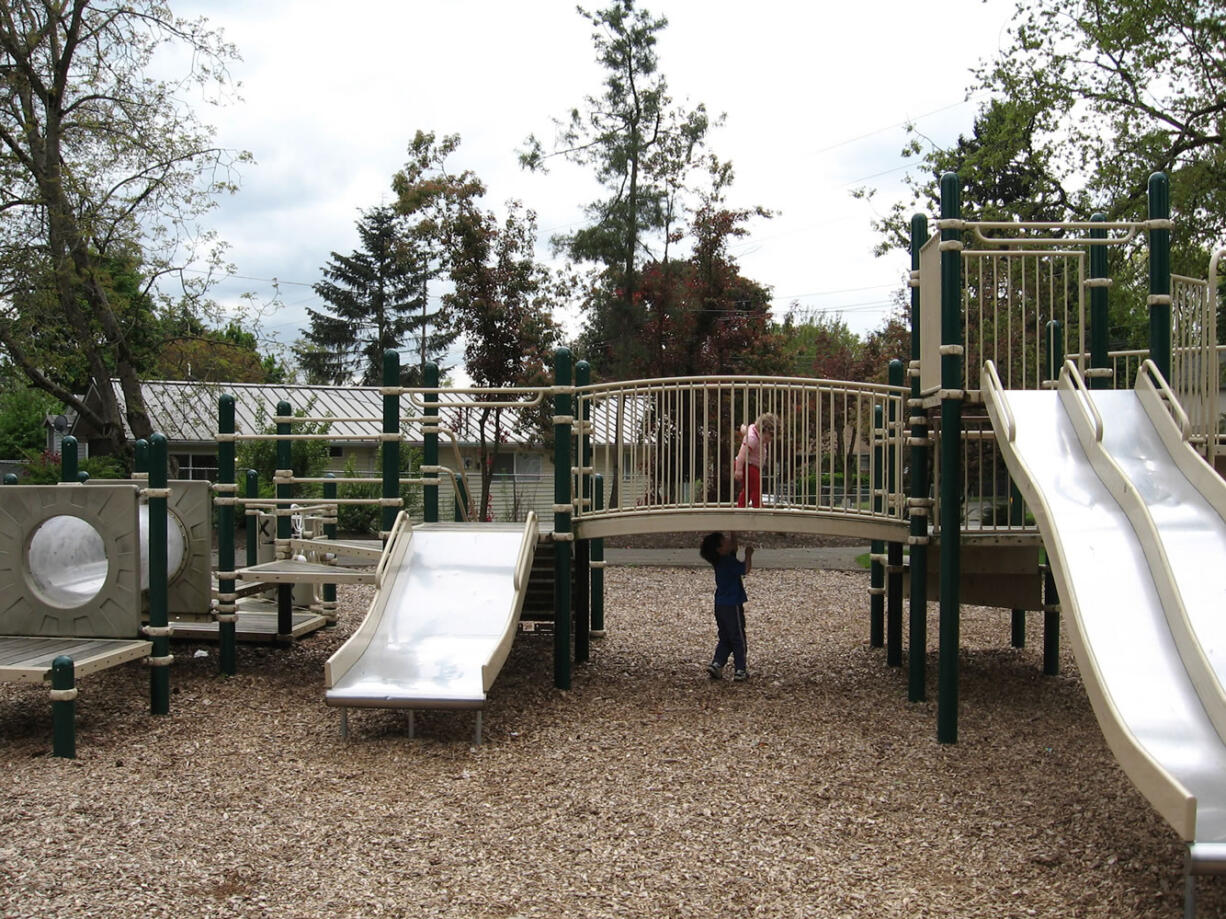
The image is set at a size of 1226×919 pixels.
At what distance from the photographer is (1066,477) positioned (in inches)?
232

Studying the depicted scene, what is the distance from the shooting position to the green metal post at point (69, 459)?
816 centimetres

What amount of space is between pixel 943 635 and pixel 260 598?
760 cm

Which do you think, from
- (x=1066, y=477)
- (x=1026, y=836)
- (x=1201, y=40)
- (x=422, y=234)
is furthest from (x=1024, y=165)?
(x=1026, y=836)

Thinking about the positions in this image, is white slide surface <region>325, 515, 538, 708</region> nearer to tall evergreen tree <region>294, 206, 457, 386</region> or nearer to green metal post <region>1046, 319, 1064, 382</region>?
green metal post <region>1046, 319, 1064, 382</region>

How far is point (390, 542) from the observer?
7.80 meters

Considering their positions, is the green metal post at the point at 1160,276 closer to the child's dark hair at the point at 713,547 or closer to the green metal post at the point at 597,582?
the child's dark hair at the point at 713,547

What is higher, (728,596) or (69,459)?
(69,459)

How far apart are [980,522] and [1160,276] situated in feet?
6.35

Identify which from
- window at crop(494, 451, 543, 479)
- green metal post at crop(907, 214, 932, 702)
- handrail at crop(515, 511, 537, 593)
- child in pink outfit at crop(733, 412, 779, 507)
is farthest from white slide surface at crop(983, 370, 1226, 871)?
window at crop(494, 451, 543, 479)

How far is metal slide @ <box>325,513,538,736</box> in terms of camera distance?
632 cm

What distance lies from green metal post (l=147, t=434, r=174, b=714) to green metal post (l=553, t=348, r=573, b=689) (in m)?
2.71

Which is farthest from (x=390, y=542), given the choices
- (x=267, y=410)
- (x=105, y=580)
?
(x=267, y=410)

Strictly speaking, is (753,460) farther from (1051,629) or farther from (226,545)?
(226,545)

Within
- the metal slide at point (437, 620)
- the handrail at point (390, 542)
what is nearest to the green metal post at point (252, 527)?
the handrail at point (390, 542)
